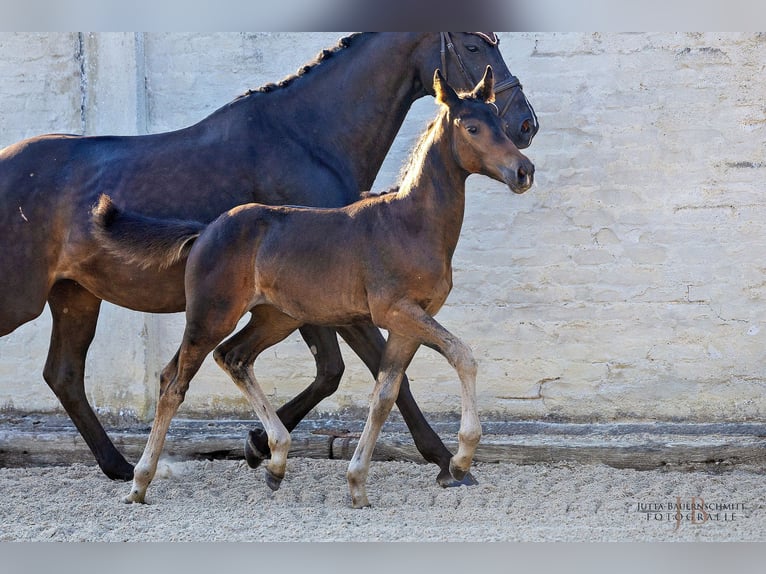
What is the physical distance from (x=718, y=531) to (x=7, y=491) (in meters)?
3.46

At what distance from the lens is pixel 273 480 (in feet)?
16.8

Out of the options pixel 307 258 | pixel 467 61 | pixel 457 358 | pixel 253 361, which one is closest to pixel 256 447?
pixel 253 361

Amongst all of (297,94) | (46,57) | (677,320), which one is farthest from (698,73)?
(46,57)

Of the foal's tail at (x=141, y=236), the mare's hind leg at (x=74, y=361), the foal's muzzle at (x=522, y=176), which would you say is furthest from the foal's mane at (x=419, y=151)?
the mare's hind leg at (x=74, y=361)

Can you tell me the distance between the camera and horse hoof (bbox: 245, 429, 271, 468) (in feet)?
18.3

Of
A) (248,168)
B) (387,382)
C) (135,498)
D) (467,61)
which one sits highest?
(467,61)

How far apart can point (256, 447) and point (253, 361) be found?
0.70 metres

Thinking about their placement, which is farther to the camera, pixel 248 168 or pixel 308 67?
pixel 308 67

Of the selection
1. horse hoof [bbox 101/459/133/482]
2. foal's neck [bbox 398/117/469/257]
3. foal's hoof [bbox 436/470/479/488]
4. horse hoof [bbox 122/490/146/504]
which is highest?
foal's neck [bbox 398/117/469/257]

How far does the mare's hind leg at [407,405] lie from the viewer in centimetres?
536

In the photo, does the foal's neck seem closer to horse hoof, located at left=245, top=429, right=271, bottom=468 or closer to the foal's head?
the foal's head

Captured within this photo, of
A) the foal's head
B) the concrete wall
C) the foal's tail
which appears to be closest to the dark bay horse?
the foal's tail

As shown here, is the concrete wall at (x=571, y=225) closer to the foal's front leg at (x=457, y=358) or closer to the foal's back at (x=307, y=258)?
the foal's back at (x=307, y=258)

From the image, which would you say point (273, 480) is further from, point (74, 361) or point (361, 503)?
point (74, 361)
